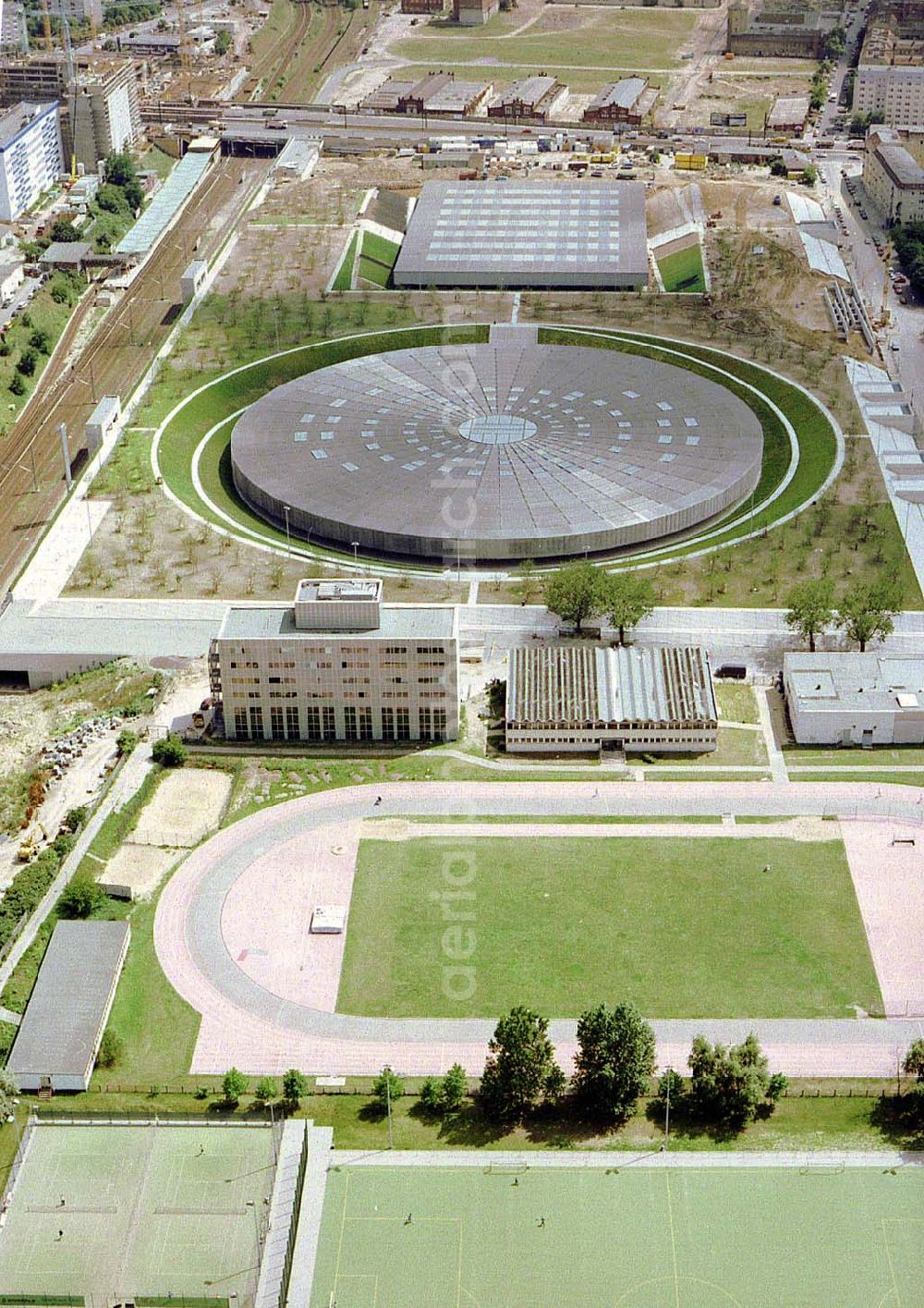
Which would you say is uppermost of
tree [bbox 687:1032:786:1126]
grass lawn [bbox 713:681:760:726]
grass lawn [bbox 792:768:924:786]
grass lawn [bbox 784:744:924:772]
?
tree [bbox 687:1032:786:1126]

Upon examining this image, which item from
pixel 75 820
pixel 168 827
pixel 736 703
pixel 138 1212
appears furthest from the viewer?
pixel 736 703

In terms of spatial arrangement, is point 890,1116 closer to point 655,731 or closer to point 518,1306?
point 518,1306

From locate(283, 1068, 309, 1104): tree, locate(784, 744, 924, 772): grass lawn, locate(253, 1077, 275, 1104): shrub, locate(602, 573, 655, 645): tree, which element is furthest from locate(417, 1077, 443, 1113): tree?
locate(602, 573, 655, 645): tree

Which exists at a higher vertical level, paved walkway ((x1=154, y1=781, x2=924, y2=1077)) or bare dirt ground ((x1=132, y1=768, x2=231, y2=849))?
paved walkway ((x1=154, y1=781, x2=924, y2=1077))

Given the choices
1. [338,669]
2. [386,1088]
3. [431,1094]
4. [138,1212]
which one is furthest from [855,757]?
[138,1212]

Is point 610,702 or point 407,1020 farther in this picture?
point 610,702

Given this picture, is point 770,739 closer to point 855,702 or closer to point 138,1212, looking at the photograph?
point 855,702

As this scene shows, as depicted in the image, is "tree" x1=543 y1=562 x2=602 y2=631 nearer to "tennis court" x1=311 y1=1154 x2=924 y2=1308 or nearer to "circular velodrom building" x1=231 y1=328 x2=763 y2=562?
"circular velodrom building" x1=231 y1=328 x2=763 y2=562
